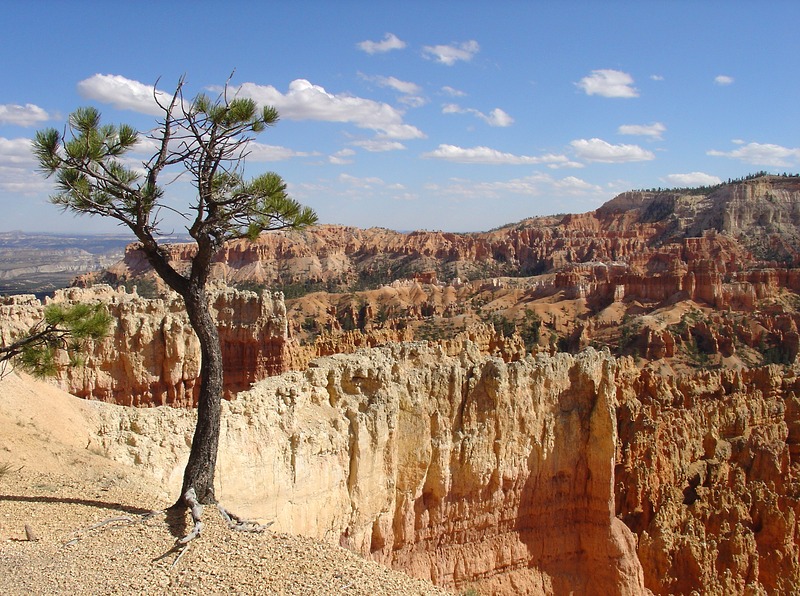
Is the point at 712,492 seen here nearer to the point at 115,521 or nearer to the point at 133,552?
the point at 115,521

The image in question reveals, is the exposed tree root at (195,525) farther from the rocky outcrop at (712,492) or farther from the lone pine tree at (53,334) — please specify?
the rocky outcrop at (712,492)

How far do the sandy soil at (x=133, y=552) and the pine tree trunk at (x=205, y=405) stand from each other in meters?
0.47

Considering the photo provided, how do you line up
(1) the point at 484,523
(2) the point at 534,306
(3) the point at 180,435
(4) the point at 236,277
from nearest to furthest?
(3) the point at 180,435, (1) the point at 484,523, (2) the point at 534,306, (4) the point at 236,277

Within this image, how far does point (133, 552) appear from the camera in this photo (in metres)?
6.69

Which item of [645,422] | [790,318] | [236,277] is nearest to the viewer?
[645,422]

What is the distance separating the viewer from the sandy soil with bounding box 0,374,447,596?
20.2ft

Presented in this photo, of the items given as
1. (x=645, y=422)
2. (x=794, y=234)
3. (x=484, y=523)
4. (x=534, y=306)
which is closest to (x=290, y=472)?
(x=484, y=523)

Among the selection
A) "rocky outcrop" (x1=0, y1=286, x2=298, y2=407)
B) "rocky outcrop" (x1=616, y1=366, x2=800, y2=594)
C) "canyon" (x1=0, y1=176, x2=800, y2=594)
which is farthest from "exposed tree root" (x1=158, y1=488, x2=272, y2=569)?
"rocky outcrop" (x1=616, y1=366, x2=800, y2=594)

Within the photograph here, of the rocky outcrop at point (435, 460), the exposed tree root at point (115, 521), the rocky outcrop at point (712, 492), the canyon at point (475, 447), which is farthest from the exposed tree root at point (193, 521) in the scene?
the rocky outcrop at point (712, 492)

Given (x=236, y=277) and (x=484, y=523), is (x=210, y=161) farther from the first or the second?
(x=236, y=277)

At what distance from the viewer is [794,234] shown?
101438 mm

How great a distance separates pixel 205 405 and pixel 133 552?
1.89 metres

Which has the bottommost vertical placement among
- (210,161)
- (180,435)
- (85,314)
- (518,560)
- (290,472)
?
(518,560)

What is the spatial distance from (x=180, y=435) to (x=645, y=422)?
570 inches
